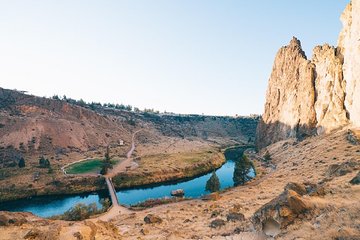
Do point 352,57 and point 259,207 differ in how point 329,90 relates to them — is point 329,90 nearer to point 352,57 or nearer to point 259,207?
point 352,57

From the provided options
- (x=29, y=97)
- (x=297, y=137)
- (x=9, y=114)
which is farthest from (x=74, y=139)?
(x=297, y=137)

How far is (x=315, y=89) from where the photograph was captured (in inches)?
4299

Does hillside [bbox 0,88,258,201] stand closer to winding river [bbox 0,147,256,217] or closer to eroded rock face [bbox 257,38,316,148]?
winding river [bbox 0,147,256,217]

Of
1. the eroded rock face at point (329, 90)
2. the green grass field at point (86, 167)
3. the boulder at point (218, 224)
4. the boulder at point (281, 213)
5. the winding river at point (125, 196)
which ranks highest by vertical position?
the eroded rock face at point (329, 90)

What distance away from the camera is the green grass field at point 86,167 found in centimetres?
9210

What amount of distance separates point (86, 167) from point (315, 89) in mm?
90727

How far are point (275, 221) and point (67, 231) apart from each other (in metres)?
19.4

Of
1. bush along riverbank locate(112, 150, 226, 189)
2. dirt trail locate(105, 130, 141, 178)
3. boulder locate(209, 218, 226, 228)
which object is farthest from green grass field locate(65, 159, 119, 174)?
boulder locate(209, 218, 226, 228)

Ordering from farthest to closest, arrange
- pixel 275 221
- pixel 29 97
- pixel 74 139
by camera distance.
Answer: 1. pixel 29 97
2. pixel 74 139
3. pixel 275 221

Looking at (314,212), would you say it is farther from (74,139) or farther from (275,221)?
(74,139)

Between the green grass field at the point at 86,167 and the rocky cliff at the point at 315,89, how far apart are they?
7442cm

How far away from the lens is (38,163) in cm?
9775

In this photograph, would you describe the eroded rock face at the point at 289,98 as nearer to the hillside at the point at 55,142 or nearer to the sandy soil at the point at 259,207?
the hillside at the point at 55,142

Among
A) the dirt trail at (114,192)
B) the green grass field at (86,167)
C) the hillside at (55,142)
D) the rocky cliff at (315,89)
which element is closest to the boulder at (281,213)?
the dirt trail at (114,192)
